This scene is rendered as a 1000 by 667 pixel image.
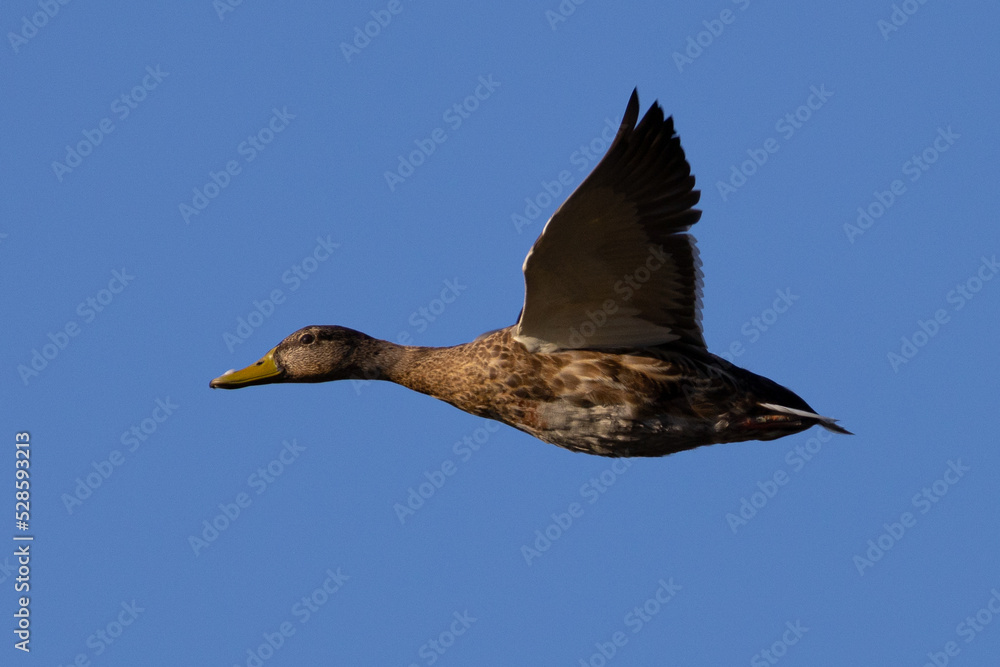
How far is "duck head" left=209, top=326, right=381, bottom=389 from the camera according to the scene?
1053cm

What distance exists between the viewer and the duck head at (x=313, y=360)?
10531mm

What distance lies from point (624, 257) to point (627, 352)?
84 cm

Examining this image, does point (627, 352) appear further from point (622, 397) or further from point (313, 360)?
point (313, 360)

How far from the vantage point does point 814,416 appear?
30.7 ft

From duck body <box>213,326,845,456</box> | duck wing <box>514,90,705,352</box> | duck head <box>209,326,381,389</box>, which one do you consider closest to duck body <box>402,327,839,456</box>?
duck body <box>213,326,845,456</box>

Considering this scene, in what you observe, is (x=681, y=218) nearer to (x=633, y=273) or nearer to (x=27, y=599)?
(x=633, y=273)

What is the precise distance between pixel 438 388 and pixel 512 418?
726 mm

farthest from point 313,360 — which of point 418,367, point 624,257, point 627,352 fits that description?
point 624,257

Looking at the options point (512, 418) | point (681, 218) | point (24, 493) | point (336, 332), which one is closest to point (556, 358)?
point (512, 418)

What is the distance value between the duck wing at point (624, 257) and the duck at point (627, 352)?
0.01m

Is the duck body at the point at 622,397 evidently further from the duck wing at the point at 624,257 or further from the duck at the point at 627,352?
the duck wing at the point at 624,257

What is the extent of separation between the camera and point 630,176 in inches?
342

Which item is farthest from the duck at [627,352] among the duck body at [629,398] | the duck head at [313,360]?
the duck head at [313,360]

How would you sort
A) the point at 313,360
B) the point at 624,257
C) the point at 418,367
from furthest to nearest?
the point at 313,360 → the point at 418,367 → the point at 624,257
